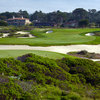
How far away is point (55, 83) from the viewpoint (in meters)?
8.02

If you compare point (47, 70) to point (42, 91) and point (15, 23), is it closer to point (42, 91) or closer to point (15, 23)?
point (42, 91)

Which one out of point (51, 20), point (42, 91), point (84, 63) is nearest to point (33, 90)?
point (42, 91)

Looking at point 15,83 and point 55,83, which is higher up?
point 15,83

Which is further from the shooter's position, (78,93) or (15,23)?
(15,23)

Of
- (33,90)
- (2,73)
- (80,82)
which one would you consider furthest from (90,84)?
(2,73)

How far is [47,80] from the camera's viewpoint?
321 inches

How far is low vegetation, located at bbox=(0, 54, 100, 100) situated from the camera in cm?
632

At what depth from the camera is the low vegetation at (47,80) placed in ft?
20.7

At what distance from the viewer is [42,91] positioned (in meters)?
6.93

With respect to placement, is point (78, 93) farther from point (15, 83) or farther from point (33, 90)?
point (15, 83)

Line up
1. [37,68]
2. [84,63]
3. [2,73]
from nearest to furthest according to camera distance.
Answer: [2,73] → [37,68] → [84,63]

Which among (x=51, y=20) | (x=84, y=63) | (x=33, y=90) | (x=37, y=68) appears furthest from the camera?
(x=51, y=20)

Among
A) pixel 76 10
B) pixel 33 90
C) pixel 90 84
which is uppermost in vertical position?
pixel 76 10

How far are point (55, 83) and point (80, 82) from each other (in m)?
1.56
